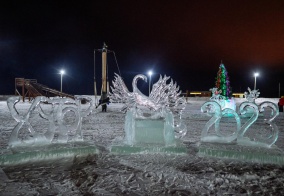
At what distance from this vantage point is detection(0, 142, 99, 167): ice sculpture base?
5555 mm

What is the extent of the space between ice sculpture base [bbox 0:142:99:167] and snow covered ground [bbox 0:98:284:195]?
230 mm

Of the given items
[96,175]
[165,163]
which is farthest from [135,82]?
[96,175]

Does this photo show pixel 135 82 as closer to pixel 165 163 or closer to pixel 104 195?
pixel 165 163

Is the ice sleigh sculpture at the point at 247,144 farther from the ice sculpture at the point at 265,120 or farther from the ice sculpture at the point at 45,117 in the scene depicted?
the ice sculpture at the point at 45,117

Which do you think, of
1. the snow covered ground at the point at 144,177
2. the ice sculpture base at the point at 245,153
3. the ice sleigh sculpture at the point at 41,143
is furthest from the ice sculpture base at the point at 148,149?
the ice sleigh sculpture at the point at 41,143

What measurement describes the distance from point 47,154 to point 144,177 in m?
2.53

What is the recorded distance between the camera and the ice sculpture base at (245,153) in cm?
577

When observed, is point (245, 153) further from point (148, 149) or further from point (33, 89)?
point (33, 89)

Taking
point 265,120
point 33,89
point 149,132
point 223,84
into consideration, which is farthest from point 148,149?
point 33,89

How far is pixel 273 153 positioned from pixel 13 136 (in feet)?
20.7

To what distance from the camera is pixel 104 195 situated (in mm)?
3965

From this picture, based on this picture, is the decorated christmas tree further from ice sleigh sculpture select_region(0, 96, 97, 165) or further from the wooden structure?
the wooden structure

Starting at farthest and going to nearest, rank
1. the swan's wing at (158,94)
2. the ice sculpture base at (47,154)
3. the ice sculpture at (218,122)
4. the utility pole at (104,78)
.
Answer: the utility pole at (104,78), the swan's wing at (158,94), the ice sculpture at (218,122), the ice sculpture base at (47,154)

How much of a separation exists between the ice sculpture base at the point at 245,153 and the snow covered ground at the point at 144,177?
0.56 ft
